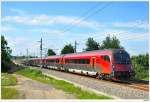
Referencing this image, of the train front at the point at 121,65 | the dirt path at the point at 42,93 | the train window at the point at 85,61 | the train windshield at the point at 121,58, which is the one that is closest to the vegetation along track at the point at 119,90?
the train front at the point at 121,65

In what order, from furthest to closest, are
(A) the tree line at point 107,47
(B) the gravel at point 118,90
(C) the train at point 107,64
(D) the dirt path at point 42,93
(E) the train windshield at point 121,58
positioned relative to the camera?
(A) the tree line at point 107,47 < (E) the train windshield at point 121,58 < (C) the train at point 107,64 < (B) the gravel at point 118,90 < (D) the dirt path at point 42,93

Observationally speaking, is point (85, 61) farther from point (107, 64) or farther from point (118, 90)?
point (118, 90)

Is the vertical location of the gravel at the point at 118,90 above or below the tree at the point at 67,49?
below

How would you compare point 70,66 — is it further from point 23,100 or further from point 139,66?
point 23,100

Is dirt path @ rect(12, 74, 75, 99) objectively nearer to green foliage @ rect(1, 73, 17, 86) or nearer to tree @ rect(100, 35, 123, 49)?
green foliage @ rect(1, 73, 17, 86)

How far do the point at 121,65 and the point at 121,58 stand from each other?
2.23ft

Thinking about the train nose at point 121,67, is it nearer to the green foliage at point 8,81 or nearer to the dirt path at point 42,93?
the green foliage at point 8,81

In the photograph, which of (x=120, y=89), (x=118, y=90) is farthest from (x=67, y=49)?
(x=118, y=90)

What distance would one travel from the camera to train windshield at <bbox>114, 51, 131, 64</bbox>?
28359 millimetres

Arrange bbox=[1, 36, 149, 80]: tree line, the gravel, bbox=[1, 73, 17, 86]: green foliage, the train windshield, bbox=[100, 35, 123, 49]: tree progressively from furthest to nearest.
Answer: bbox=[100, 35, 123, 49]: tree → bbox=[1, 36, 149, 80]: tree line → the train windshield → bbox=[1, 73, 17, 86]: green foliage → the gravel

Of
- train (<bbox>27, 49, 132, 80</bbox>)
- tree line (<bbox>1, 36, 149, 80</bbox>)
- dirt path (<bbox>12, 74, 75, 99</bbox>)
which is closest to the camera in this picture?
dirt path (<bbox>12, 74, 75, 99</bbox>)

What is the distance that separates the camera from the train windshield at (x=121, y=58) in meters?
28.4

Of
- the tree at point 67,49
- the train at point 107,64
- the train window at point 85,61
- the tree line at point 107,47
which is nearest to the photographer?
the train at point 107,64

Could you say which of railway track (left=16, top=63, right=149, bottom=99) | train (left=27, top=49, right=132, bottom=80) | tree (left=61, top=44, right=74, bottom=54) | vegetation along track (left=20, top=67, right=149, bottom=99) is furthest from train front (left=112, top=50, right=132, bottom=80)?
tree (left=61, top=44, right=74, bottom=54)
